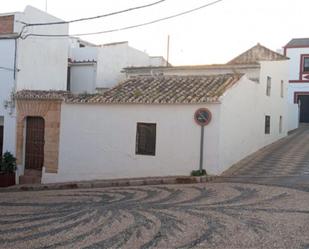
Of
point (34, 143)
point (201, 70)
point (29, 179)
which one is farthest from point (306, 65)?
point (29, 179)

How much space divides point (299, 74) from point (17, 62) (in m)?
22.6

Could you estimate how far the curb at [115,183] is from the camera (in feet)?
44.6

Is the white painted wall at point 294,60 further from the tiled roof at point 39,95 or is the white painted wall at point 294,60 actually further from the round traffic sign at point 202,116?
the round traffic sign at point 202,116

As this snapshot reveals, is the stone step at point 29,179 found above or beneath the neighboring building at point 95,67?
beneath

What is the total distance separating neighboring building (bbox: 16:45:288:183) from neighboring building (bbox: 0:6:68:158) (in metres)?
0.53

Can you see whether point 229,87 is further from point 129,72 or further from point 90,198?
point 129,72

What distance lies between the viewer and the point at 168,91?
52.0ft

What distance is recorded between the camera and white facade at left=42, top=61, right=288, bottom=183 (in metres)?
14.4

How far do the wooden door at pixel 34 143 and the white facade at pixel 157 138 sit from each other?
955mm

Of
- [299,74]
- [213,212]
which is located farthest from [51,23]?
[299,74]

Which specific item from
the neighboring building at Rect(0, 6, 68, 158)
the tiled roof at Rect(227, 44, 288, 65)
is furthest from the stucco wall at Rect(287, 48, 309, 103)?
the neighboring building at Rect(0, 6, 68, 158)

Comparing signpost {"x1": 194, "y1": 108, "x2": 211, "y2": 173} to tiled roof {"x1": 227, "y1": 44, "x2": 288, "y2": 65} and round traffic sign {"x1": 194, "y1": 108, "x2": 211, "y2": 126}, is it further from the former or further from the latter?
tiled roof {"x1": 227, "y1": 44, "x2": 288, "y2": 65}

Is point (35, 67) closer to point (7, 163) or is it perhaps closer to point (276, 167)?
point (7, 163)

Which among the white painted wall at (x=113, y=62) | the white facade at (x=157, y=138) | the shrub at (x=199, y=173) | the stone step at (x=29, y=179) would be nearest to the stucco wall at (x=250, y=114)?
the white facade at (x=157, y=138)
